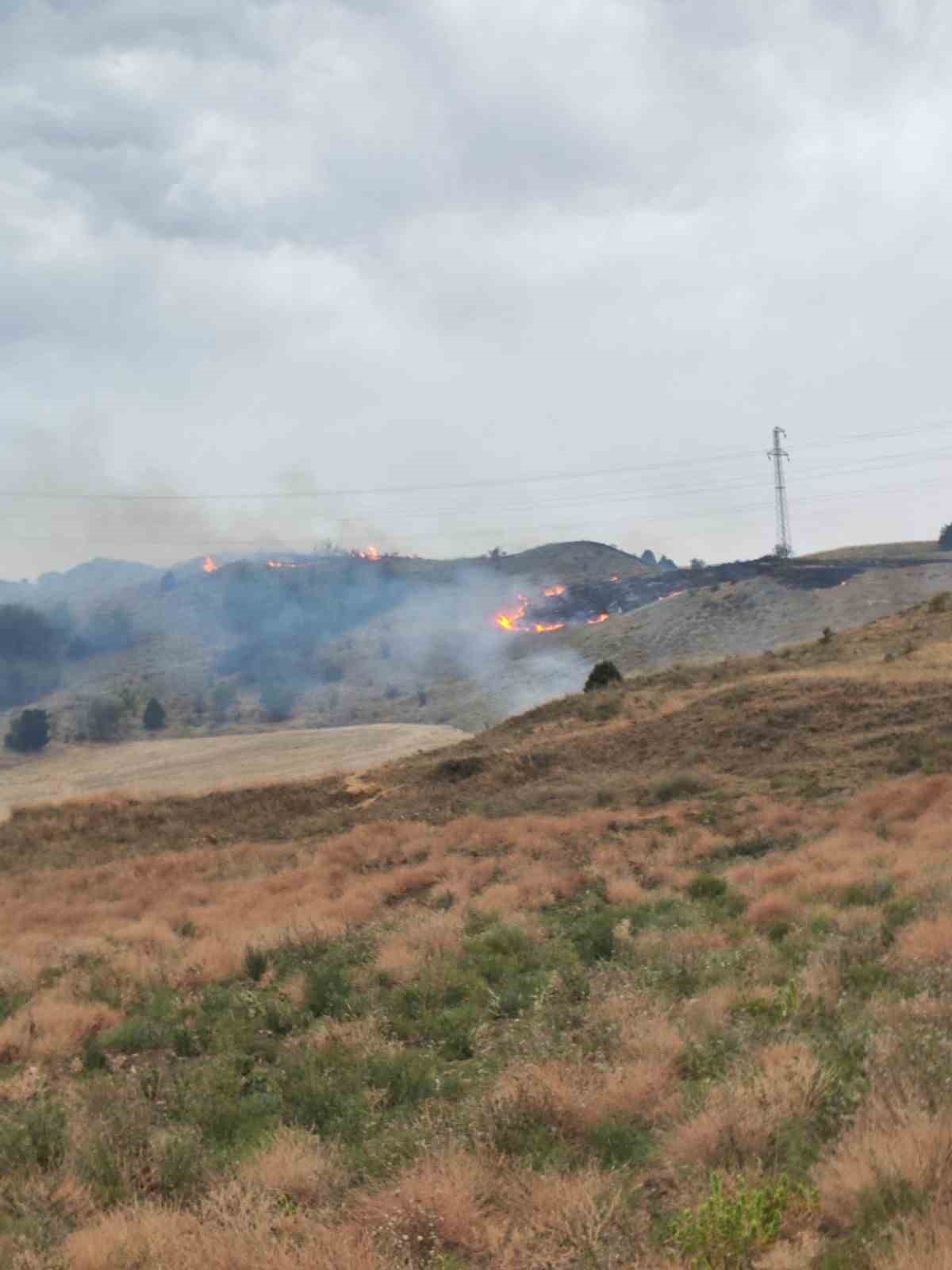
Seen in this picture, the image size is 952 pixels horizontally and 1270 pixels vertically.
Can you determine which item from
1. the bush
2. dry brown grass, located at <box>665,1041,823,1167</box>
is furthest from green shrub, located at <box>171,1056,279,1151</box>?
the bush

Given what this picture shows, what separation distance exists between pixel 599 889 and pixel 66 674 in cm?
15311

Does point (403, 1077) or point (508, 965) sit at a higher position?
point (403, 1077)

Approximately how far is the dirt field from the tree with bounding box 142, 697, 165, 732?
13996 mm

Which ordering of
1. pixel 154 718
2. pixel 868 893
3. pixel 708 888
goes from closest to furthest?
pixel 868 893 → pixel 708 888 → pixel 154 718

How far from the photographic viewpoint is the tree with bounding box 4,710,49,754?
296 ft

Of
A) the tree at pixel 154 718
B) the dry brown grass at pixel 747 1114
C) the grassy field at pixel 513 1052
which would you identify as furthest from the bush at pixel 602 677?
the tree at pixel 154 718

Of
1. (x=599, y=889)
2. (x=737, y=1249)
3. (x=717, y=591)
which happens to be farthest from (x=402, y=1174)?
(x=717, y=591)

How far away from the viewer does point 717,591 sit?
274 ft

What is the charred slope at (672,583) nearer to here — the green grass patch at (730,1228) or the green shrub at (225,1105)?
the green shrub at (225,1105)

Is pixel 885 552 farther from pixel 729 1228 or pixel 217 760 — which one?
pixel 729 1228

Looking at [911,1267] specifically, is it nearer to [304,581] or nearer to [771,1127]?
[771,1127]

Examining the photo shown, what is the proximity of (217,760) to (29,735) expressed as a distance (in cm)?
3405

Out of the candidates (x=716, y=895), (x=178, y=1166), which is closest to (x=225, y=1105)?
(x=178, y=1166)

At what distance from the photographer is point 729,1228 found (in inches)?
146
